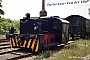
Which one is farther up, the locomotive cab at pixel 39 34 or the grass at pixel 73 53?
the locomotive cab at pixel 39 34

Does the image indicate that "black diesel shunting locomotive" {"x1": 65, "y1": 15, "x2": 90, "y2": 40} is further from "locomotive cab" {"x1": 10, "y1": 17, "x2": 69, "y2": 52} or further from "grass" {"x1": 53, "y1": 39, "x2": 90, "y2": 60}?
A: "grass" {"x1": 53, "y1": 39, "x2": 90, "y2": 60}

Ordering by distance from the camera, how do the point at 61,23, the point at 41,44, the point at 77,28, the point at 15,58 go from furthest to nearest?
the point at 77,28
the point at 61,23
the point at 41,44
the point at 15,58

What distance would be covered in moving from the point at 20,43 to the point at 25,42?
361mm

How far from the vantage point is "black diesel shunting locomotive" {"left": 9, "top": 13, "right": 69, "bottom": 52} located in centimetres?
961

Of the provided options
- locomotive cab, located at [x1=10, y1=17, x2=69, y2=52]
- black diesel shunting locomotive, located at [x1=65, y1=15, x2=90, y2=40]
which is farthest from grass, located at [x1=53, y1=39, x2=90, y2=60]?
black diesel shunting locomotive, located at [x1=65, y1=15, x2=90, y2=40]

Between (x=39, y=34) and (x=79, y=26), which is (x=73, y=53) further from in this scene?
(x=79, y=26)

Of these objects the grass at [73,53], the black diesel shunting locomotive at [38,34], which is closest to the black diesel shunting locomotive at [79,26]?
the black diesel shunting locomotive at [38,34]

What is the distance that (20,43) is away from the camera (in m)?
10.2

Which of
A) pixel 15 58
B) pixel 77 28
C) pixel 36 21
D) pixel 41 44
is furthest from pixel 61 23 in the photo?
pixel 77 28

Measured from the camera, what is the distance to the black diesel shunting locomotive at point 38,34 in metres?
9.61

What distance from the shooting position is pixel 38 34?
30.7ft

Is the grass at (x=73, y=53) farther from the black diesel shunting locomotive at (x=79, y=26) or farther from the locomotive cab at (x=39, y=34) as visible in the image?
the black diesel shunting locomotive at (x=79, y=26)

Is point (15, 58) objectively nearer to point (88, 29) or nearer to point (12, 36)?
point (12, 36)

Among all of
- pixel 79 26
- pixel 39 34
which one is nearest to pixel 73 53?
pixel 39 34
